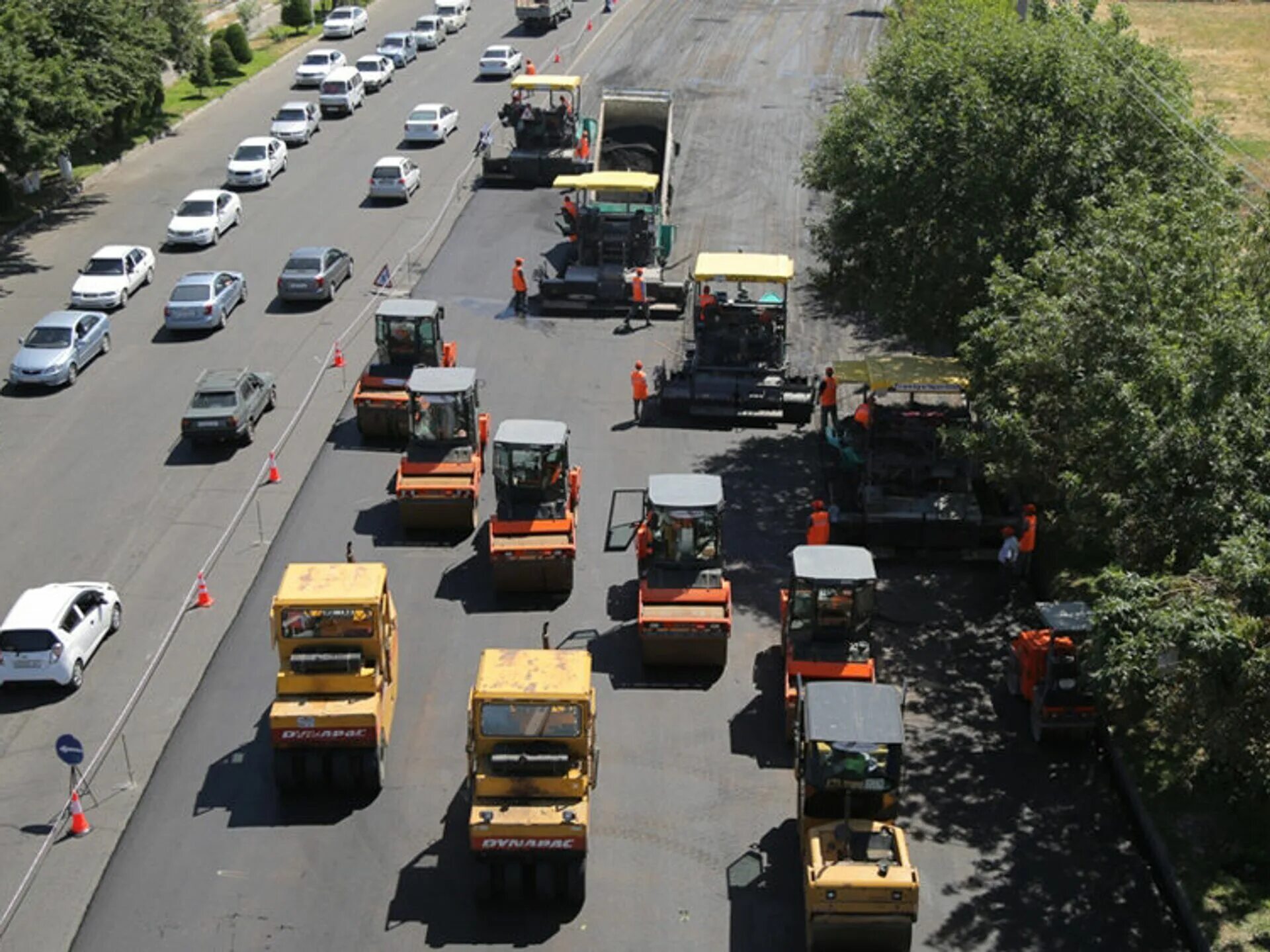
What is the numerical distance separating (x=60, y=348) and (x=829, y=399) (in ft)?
63.7

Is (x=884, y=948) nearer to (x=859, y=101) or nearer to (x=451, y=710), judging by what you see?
(x=451, y=710)

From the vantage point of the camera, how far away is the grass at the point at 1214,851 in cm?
2008

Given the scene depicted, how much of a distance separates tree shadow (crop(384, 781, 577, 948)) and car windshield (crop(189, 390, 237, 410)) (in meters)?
16.0

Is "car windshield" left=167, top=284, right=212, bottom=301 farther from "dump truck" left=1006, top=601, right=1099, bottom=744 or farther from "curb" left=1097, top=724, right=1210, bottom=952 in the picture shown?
"curb" left=1097, top=724, right=1210, bottom=952

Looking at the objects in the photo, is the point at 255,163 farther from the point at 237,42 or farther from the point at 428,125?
the point at 237,42

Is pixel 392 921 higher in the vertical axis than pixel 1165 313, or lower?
lower

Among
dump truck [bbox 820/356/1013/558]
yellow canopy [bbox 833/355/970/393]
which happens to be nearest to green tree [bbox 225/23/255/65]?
yellow canopy [bbox 833/355/970/393]

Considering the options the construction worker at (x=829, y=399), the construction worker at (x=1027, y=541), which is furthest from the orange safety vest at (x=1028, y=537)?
the construction worker at (x=829, y=399)

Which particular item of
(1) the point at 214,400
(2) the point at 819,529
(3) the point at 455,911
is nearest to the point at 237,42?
(1) the point at 214,400

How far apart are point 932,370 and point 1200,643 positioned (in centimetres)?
1456

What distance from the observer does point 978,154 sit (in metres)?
31.4

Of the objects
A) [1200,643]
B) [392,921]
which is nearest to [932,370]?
[1200,643]

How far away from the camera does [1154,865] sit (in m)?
21.8

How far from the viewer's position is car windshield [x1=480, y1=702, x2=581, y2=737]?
68.8 feet
